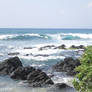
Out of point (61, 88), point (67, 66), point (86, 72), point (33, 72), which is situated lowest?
point (67, 66)

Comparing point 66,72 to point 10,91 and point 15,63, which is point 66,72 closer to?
point 15,63

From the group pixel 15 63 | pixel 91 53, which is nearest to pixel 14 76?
pixel 15 63

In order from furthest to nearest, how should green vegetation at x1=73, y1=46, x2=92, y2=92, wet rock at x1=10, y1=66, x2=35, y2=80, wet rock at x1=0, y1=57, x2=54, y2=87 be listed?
wet rock at x1=10, y1=66, x2=35, y2=80, wet rock at x1=0, y1=57, x2=54, y2=87, green vegetation at x1=73, y1=46, x2=92, y2=92

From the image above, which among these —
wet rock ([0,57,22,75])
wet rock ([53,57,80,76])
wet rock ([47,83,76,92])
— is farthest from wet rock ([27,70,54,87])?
wet rock ([53,57,80,76])

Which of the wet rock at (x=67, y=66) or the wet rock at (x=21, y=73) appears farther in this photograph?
the wet rock at (x=67, y=66)

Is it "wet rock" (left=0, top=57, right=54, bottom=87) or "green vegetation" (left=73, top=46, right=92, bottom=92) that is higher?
"green vegetation" (left=73, top=46, right=92, bottom=92)

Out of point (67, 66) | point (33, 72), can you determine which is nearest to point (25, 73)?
point (33, 72)

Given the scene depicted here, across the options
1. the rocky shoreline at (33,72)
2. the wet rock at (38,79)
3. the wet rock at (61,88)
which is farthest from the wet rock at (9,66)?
the wet rock at (61,88)

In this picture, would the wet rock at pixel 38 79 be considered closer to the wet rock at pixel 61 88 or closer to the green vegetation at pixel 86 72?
the wet rock at pixel 61 88

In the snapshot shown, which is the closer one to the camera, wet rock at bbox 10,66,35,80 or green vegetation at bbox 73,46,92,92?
green vegetation at bbox 73,46,92,92

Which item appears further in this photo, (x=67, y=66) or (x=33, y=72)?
(x=67, y=66)

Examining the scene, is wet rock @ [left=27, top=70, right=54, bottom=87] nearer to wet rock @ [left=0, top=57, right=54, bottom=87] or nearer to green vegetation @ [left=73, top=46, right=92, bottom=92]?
wet rock @ [left=0, top=57, right=54, bottom=87]

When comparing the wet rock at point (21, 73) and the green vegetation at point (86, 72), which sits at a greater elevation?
the green vegetation at point (86, 72)

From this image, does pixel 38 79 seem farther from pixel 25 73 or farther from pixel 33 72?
pixel 25 73
